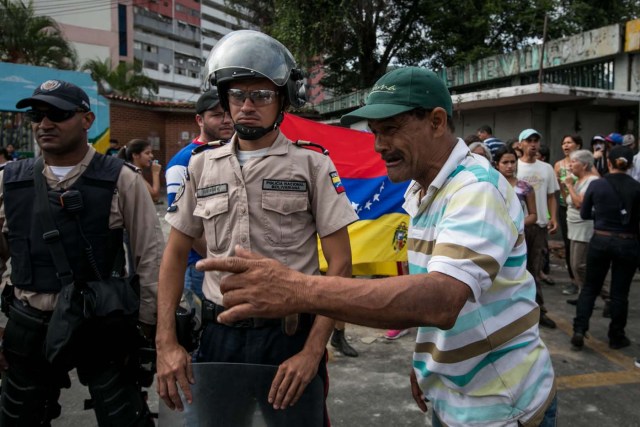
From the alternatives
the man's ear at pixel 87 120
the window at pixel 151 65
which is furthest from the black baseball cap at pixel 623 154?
the window at pixel 151 65

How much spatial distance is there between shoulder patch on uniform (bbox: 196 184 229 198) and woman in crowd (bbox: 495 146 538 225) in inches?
146

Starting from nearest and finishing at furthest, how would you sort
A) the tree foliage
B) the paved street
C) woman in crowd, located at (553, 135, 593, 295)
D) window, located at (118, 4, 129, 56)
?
the paved street → woman in crowd, located at (553, 135, 593, 295) → the tree foliage → window, located at (118, 4, 129, 56)

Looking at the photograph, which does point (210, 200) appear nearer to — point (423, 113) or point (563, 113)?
point (423, 113)

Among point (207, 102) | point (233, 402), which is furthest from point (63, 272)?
point (207, 102)

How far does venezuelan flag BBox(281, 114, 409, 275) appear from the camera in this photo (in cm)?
473

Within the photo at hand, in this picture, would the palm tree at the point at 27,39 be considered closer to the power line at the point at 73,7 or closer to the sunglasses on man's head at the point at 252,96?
the sunglasses on man's head at the point at 252,96

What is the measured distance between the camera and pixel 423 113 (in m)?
1.58

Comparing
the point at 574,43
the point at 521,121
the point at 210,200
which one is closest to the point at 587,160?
the point at 210,200

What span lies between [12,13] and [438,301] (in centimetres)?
2276

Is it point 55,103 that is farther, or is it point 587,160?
point 587,160

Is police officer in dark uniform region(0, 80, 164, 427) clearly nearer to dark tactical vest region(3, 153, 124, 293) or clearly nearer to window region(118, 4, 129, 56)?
dark tactical vest region(3, 153, 124, 293)

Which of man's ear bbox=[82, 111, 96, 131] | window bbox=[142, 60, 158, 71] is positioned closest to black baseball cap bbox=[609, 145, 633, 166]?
man's ear bbox=[82, 111, 96, 131]

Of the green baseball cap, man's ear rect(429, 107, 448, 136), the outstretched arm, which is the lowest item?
the outstretched arm

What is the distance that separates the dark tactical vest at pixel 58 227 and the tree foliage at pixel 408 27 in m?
15.3
